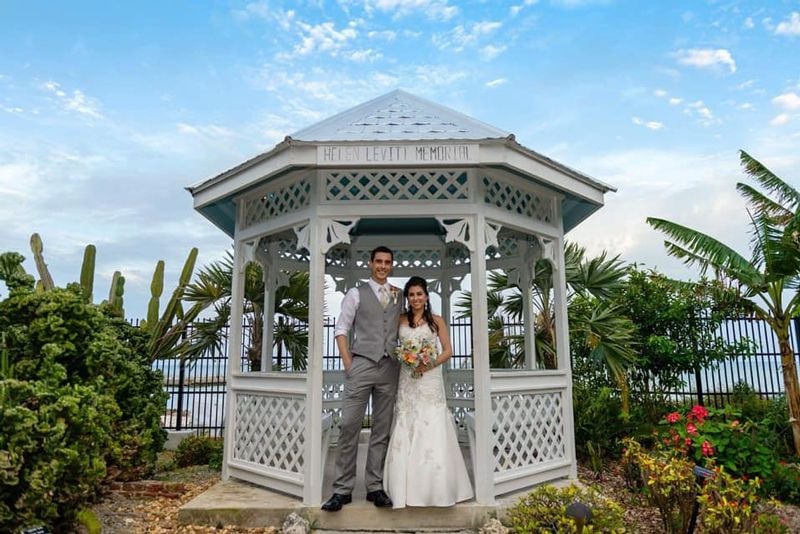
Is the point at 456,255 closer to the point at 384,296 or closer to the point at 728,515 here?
the point at 384,296

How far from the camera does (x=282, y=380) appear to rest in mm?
4438

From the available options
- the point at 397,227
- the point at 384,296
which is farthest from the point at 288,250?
the point at 384,296

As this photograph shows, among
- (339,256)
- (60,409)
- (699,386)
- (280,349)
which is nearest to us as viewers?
(60,409)

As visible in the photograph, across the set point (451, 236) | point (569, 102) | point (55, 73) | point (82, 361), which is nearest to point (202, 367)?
point (82, 361)

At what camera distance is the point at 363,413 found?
3.88 m

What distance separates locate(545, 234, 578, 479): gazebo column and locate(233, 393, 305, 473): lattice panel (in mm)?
2587

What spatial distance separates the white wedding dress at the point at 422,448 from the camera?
3.74 meters

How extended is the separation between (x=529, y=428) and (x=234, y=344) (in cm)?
302

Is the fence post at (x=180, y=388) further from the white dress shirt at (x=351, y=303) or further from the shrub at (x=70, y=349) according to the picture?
the white dress shirt at (x=351, y=303)

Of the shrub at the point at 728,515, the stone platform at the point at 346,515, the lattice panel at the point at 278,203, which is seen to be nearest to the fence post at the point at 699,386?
the shrub at the point at 728,515

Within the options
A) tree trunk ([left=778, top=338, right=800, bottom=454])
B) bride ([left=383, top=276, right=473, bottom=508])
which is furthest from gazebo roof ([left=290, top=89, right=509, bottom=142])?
tree trunk ([left=778, top=338, right=800, bottom=454])

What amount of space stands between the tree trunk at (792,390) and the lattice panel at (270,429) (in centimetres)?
604

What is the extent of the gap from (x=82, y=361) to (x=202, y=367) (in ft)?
16.0

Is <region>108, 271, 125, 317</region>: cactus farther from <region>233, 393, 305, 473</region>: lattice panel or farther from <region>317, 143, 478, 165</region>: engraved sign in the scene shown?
<region>317, 143, 478, 165</region>: engraved sign
